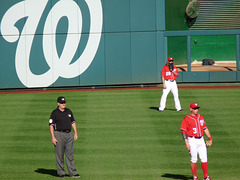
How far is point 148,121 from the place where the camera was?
1498cm

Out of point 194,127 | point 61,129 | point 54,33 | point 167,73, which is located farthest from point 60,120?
point 54,33

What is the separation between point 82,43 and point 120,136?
8860mm

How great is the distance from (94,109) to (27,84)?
6.14 meters

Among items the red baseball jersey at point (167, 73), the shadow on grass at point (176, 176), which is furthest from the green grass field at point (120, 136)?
the red baseball jersey at point (167, 73)

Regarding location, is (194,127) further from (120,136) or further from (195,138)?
(120,136)

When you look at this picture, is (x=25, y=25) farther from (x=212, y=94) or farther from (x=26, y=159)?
(x=26, y=159)

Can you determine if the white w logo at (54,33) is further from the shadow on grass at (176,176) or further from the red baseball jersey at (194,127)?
the red baseball jersey at (194,127)

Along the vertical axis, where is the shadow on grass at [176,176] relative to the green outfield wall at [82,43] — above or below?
below

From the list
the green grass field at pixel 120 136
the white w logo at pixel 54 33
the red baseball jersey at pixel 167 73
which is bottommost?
the green grass field at pixel 120 136

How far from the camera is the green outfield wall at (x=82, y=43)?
21.2 m

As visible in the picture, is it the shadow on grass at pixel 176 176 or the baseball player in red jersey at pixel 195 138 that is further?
the shadow on grass at pixel 176 176

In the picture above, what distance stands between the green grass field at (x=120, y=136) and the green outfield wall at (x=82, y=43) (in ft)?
6.73

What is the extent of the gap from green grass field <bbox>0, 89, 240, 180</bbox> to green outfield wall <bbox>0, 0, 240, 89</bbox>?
80.7 inches

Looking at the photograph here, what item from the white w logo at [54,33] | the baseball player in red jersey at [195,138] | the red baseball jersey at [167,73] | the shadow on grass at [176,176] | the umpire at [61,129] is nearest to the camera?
the baseball player in red jersey at [195,138]
